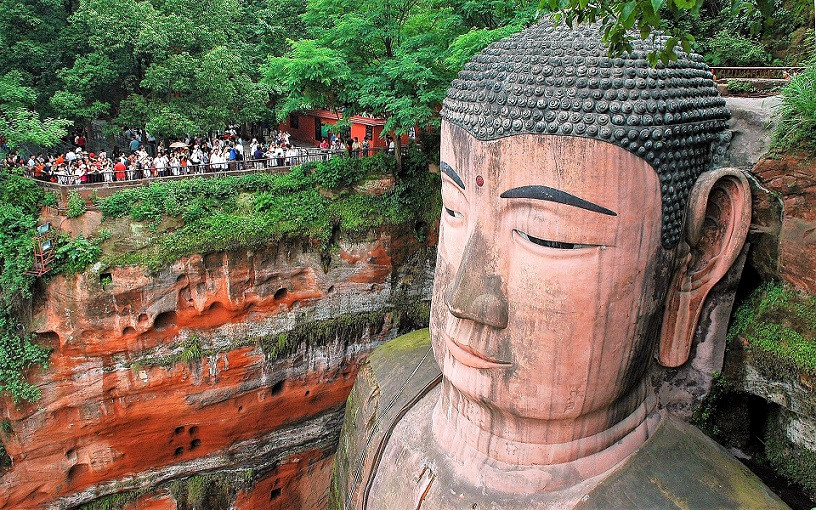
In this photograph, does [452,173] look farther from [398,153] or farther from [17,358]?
[17,358]

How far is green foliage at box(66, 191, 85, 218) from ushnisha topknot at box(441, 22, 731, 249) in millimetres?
8914

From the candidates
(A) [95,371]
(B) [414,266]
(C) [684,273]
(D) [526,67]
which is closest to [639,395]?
(C) [684,273]

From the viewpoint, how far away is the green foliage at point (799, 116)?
15.3 ft

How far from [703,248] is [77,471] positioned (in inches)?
450

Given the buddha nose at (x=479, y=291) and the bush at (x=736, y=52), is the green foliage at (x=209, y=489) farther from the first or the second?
the bush at (x=736, y=52)

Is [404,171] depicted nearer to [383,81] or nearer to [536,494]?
[383,81]

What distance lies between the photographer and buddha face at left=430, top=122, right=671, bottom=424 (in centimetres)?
445

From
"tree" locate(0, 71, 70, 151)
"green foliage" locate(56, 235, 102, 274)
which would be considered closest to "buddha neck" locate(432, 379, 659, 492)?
"green foliage" locate(56, 235, 102, 274)

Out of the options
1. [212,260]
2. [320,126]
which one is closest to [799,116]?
[212,260]

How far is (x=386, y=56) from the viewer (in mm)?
13578

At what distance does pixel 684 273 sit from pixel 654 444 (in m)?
1.38

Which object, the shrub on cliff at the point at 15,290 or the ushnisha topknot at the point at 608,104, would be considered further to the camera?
the shrub on cliff at the point at 15,290

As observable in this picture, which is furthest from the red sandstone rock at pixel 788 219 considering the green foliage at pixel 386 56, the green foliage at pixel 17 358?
the green foliage at pixel 17 358

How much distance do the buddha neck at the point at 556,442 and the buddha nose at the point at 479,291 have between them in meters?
0.87
